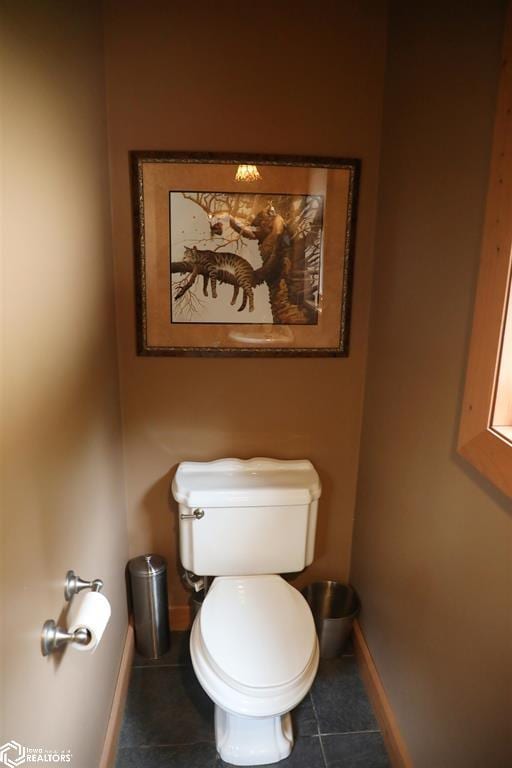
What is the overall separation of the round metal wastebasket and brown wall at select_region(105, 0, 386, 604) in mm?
560

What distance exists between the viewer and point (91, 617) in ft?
3.52

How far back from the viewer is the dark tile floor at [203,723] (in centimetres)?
158

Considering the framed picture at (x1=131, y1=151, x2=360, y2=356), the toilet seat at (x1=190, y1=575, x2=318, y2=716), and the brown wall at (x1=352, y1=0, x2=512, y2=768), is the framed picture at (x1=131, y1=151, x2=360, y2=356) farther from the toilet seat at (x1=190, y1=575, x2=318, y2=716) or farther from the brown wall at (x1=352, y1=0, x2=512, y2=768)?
the toilet seat at (x1=190, y1=575, x2=318, y2=716)

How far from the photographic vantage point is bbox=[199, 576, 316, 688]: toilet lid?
4.67 ft

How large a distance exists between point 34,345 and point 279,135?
3.82 feet

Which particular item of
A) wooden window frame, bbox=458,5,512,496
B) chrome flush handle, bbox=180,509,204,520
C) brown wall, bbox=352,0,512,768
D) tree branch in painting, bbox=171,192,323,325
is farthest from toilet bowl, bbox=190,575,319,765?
tree branch in painting, bbox=171,192,323,325

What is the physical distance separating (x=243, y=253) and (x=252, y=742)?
1624 mm

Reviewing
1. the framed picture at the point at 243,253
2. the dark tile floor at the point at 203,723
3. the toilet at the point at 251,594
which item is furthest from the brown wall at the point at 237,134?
the dark tile floor at the point at 203,723

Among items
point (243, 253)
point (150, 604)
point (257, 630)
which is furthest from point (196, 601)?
point (243, 253)

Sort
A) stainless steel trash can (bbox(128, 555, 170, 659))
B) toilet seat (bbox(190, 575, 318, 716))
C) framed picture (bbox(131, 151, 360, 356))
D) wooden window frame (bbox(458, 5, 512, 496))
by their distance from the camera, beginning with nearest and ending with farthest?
wooden window frame (bbox(458, 5, 512, 496))
toilet seat (bbox(190, 575, 318, 716))
framed picture (bbox(131, 151, 360, 356))
stainless steel trash can (bbox(128, 555, 170, 659))

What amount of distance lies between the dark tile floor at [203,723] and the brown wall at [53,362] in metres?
0.20

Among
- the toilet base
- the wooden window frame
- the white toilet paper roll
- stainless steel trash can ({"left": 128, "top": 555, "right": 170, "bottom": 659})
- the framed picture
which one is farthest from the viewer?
stainless steel trash can ({"left": 128, "top": 555, "right": 170, "bottom": 659})

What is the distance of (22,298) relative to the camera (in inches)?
34.9

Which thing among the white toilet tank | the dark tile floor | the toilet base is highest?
the white toilet tank
